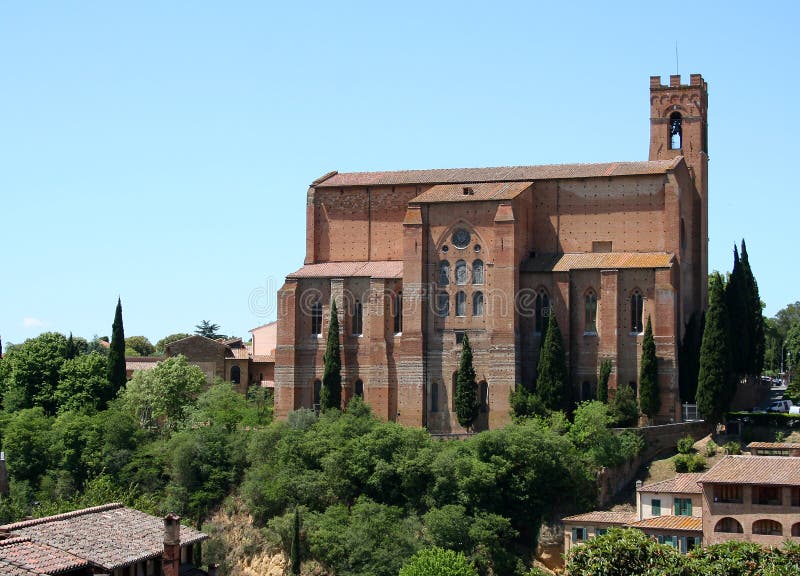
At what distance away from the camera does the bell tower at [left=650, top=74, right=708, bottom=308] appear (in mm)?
70688

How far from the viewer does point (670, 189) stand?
65750mm

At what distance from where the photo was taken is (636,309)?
63.9 m

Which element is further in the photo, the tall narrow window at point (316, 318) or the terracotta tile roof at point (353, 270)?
the tall narrow window at point (316, 318)

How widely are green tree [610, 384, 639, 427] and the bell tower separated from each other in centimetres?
1118

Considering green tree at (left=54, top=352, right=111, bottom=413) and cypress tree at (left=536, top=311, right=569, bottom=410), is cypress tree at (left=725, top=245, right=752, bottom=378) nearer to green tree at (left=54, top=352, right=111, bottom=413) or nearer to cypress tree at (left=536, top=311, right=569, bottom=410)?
cypress tree at (left=536, top=311, right=569, bottom=410)

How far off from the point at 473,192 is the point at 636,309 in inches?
389

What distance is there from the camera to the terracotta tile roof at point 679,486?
167 feet

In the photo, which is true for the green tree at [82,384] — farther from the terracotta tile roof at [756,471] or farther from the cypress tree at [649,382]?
the terracotta tile roof at [756,471]

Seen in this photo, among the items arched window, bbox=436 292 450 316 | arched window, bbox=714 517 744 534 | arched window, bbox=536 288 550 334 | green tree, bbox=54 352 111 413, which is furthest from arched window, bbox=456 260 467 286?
arched window, bbox=714 517 744 534

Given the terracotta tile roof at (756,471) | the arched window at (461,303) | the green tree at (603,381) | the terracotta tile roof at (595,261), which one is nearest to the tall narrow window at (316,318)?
the arched window at (461,303)

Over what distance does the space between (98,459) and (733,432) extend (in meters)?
29.2

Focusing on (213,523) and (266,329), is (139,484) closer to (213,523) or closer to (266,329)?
(213,523)

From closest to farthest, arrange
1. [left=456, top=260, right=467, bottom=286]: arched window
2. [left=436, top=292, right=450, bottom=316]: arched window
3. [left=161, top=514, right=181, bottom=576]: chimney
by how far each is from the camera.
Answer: [left=161, top=514, right=181, bottom=576]: chimney, [left=456, top=260, right=467, bottom=286]: arched window, [left=436, top=292, right=450, bottom=316]: arched window

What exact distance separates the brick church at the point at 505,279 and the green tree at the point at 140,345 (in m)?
52.7
